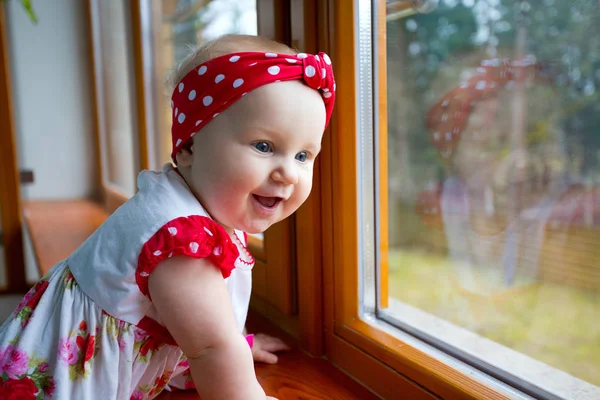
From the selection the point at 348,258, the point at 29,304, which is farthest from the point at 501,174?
the point at 29,304

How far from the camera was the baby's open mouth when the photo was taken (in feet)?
2.27

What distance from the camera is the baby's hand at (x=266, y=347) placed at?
0.92 metres

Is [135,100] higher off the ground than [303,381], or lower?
higher

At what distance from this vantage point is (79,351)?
0.71m

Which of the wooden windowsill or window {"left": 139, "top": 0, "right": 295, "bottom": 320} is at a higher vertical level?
window {"left": 139, "top": 0, "right": 295, "bottom": 320}

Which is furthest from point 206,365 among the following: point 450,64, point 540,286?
point 450,64

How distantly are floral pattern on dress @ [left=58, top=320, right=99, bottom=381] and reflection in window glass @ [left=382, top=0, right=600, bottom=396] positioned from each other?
0.49 metres

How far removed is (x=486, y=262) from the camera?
93cm

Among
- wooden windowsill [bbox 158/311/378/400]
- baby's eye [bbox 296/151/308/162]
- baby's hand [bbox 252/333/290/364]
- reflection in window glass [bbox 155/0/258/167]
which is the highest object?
reflection in window glass [bbox 155/0/258/167]

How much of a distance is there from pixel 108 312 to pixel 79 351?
2.5 inches

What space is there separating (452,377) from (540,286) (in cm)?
25

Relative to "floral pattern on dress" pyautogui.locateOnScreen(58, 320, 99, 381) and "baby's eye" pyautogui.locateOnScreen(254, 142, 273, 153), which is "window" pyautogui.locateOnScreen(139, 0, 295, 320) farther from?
"floral pattern on dress" pyautogui.locateOnScreen(58, 320, 99, 381)

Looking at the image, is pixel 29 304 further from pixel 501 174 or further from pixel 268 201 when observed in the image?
pixel 501 174

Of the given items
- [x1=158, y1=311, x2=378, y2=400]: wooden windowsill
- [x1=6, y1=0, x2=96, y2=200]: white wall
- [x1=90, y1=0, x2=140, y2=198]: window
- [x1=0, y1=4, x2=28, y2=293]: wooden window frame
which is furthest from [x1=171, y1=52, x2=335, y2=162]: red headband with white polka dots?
[x1=6, y1=0, x2=96, y2=200]: white wall
